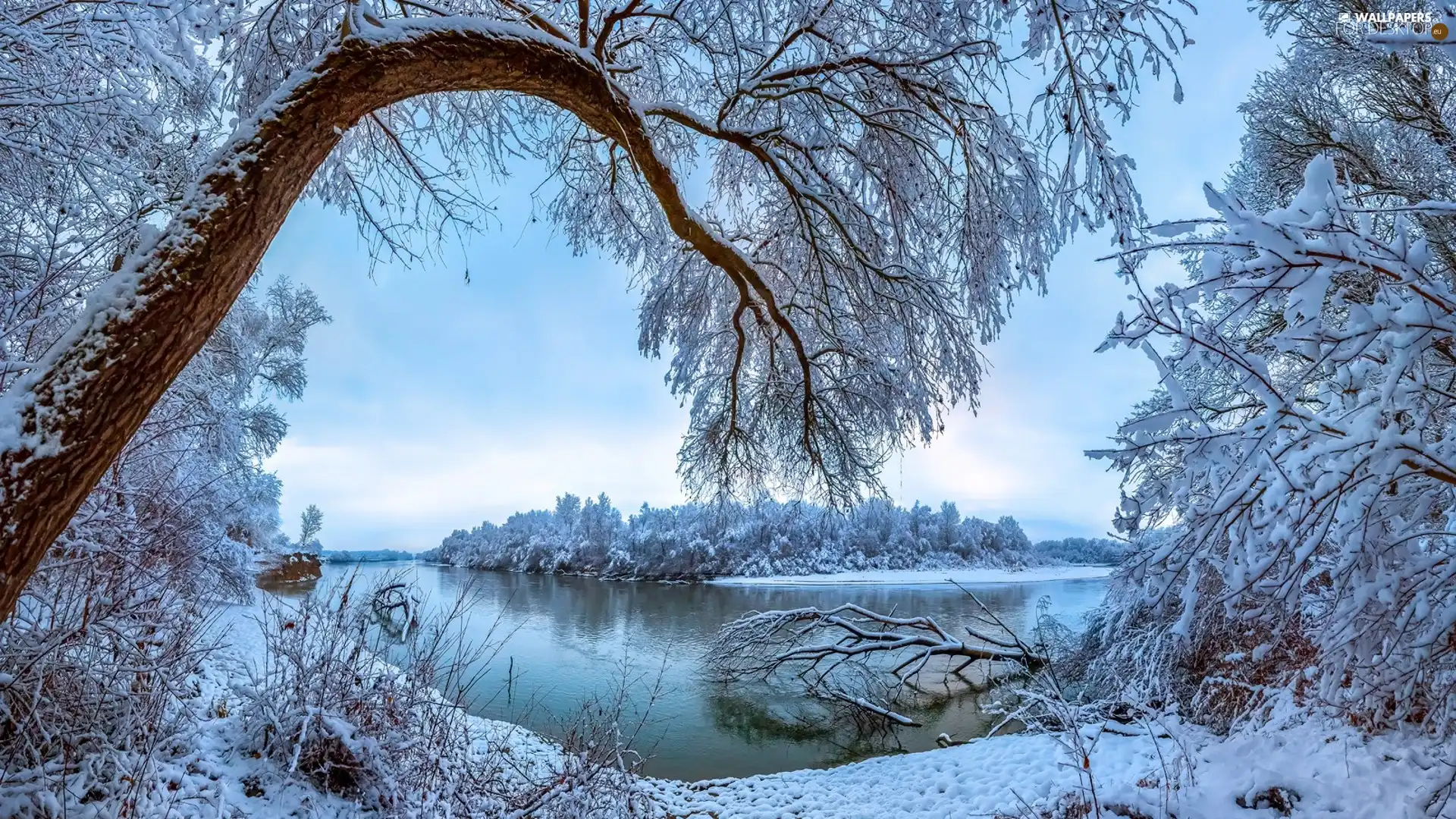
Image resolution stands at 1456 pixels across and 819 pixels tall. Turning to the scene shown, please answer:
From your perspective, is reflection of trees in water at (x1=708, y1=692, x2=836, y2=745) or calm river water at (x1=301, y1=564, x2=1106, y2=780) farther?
reflection of trees in water at (x1=708, y1=692, x2=836, y2=745)

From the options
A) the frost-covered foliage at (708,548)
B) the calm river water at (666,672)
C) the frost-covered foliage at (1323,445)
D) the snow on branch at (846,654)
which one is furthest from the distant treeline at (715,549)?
the frost-covered foliage at (1323,445)

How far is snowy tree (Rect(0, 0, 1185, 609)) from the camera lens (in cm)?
158

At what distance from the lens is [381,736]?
3.14m

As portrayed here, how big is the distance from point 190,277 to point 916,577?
3445cm

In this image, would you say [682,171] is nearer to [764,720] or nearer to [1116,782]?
[1116,782]

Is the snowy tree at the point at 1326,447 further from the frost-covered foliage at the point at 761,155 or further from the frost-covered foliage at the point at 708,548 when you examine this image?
the frost-covered foliage at the point at 708,548

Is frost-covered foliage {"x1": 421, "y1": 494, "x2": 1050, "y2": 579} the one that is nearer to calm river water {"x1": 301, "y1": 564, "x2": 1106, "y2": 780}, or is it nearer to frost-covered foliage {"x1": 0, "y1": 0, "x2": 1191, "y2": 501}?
calm river water {"x1": 301, "y1": 564, "x2": 1106, "y2": 780}

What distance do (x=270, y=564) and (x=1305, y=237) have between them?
20.1 m

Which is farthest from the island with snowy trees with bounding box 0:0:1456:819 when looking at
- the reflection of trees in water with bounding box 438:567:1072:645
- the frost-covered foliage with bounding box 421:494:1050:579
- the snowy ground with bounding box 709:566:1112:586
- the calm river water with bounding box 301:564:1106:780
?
the snowy ground with bounding box 709:566:1112:586

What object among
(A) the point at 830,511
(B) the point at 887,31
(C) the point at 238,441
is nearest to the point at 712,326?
(A) the point at 830,511

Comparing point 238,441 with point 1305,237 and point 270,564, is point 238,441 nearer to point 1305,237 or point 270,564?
point 270,564

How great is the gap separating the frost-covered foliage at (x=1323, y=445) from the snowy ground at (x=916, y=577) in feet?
86.2

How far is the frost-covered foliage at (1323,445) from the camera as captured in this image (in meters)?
1.46

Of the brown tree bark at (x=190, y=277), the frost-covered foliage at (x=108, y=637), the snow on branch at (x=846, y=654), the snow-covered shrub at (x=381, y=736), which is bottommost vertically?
the snow on branch at (x=846, y=654)
